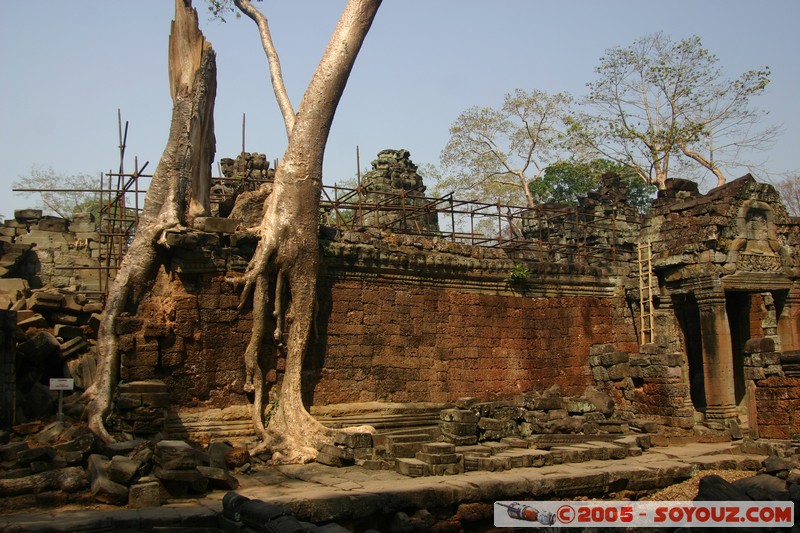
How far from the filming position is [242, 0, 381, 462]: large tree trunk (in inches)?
419

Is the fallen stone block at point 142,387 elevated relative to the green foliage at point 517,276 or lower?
lower

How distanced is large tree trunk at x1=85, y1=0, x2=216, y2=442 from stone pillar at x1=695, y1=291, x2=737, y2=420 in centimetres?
876

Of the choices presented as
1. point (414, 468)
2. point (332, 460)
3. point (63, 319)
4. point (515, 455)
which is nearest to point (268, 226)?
→ point (63, 319)

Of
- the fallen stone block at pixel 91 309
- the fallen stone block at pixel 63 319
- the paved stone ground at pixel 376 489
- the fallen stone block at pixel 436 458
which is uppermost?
the fallen stone block at pixel 91 309

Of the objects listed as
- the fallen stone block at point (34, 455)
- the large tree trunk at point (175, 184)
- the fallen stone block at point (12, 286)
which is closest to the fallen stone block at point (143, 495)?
the fallen stone block at point (34, 455)

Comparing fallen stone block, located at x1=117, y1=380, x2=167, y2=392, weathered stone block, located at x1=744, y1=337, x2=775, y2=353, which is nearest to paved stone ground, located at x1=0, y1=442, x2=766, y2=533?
fallen stone block, located at x1=117, y1=380, x2=167, y2=392

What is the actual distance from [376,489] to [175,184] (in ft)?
17.3

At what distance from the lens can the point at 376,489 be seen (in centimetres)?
835

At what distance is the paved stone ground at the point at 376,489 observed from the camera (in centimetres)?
704

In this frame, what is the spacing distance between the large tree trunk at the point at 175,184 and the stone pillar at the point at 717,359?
Answer: 28.7 ft

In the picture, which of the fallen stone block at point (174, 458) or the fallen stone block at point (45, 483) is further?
the fallen stone block at point (174, 458)

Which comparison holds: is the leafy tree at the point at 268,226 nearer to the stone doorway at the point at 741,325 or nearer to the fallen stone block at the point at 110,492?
the fallen stone block at the point at 110,492

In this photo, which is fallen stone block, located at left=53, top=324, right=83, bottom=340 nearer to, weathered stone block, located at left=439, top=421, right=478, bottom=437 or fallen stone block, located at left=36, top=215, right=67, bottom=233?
weathered stone block, located at left=439, top=421, right=478, bottom=437

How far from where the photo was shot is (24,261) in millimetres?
17250
